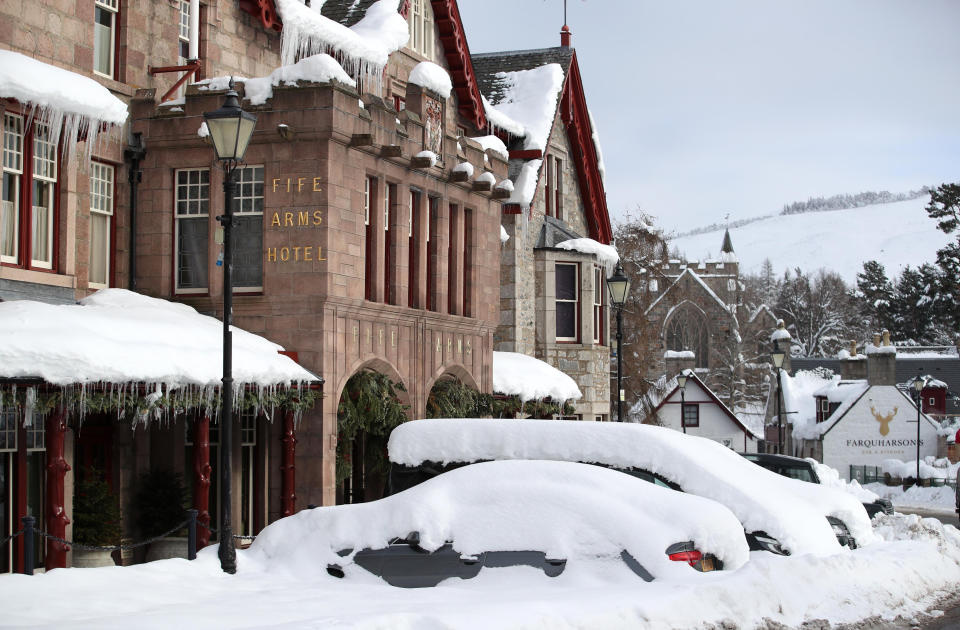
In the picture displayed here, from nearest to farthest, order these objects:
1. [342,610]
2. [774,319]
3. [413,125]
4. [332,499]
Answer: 1. [342,610]
2. [332,499]
3. [413,125]
4. [774,319]

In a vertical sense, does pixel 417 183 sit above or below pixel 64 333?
above

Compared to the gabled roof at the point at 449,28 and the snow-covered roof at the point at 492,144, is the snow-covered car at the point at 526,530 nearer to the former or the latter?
the gabled roof at the point at 449,28

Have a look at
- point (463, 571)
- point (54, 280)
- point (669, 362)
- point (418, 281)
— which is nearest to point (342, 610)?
point (463, 571)

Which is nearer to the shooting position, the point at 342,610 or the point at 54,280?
Result: the point at 342,610

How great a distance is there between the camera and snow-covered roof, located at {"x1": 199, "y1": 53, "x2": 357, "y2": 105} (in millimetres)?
19625

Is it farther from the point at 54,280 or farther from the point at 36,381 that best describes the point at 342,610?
the point at 54,280

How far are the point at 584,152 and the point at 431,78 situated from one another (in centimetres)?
1322

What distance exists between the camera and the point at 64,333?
14.7 metres

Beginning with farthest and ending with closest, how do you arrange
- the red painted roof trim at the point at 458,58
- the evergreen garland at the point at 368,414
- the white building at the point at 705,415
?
the white building at the point at 705,415, the red painted roof trim at the point at 458,58, the evergreen garland at the point at 368,414

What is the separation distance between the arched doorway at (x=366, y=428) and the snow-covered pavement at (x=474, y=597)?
703 centimetres

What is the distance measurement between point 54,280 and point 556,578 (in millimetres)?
9443

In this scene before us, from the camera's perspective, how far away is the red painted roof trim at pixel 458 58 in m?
28.1

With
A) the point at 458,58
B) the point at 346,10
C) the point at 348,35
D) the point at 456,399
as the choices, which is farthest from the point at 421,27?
the point at 456,399

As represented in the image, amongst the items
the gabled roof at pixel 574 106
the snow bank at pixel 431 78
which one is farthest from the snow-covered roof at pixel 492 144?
the gabled roof at pixel 574 106
